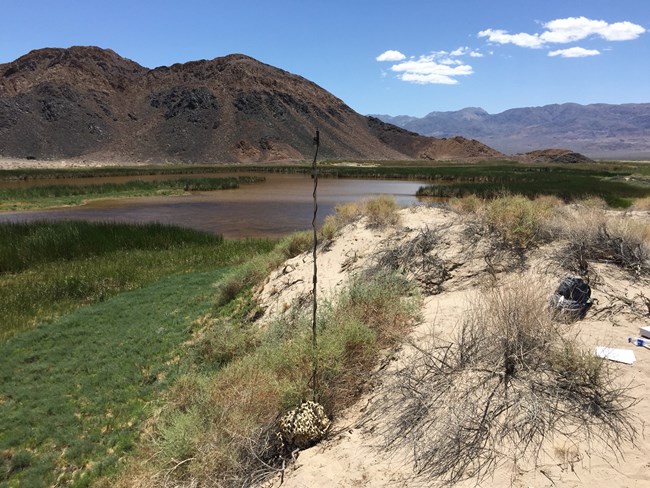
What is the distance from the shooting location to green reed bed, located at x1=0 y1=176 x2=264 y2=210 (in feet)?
115

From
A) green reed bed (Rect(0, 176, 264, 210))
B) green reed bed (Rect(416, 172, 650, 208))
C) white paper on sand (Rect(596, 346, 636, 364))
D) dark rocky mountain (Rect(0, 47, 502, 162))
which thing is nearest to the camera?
white paper on sand (Rect(596, 346, 636, 364))

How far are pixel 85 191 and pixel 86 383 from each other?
39.3m

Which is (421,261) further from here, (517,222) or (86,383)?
(86,383)

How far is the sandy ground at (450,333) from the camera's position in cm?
321

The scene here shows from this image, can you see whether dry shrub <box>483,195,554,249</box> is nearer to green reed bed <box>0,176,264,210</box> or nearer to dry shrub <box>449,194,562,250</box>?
dry shrub <box>449,194,562,250</box>

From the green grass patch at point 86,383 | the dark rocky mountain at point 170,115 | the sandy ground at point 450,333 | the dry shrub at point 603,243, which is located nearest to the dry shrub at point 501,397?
the sandy ground at point 450,333

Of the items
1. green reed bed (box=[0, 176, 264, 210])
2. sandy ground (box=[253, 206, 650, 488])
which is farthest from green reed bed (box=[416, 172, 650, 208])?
green reed bed (box=[0, 176, 264, 210])

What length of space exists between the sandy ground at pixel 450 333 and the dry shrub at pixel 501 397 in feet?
0.37

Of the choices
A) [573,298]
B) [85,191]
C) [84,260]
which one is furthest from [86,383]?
[85,191]

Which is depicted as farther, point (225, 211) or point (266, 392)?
point (225, 211)

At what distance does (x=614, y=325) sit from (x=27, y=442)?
803 cm

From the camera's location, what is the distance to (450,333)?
5.30 m

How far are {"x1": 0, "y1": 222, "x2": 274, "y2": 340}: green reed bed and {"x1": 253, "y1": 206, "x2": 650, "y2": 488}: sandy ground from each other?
599 centimetres

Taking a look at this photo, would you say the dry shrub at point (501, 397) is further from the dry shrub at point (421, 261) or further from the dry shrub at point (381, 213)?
the dry shrub at point (381, 213)
